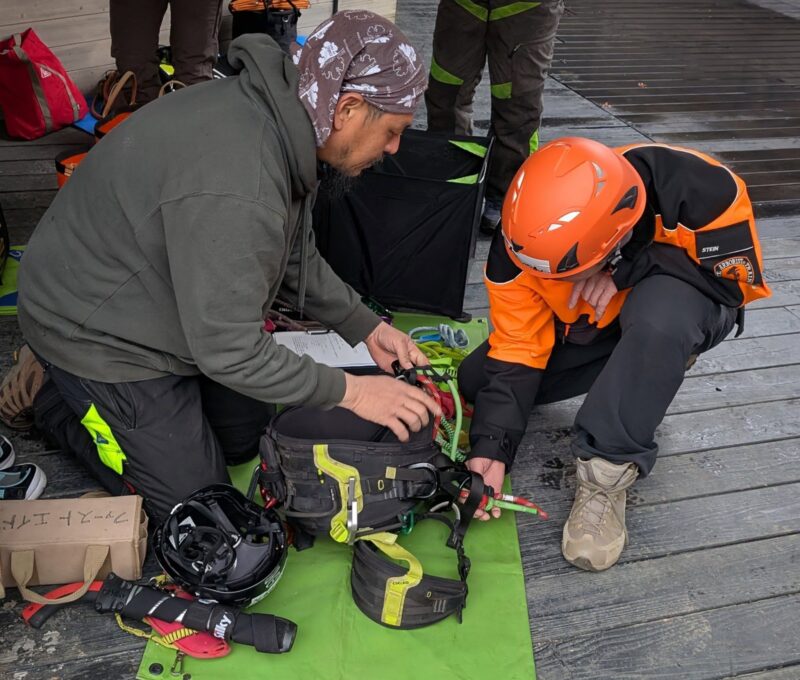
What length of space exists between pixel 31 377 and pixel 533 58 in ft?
7.52

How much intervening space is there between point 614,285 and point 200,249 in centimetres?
114

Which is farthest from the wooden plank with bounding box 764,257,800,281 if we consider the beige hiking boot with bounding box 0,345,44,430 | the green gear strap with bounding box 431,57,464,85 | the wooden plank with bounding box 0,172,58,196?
the wooden plank with bounding box 0,172,58,196

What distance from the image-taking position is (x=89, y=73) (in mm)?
4422

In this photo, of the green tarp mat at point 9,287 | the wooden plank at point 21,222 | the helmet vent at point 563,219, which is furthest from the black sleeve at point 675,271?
the wooden plank at point 21,222

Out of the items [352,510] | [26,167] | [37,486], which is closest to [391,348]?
[352,510]

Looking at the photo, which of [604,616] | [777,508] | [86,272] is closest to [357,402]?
[86,272]

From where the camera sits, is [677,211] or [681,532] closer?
[677,211]

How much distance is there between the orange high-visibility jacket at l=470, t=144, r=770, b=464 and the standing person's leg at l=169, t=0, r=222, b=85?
7.52 ft

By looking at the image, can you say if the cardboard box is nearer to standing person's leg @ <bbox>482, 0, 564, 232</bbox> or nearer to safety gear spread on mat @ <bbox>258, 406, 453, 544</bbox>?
safety gear spread on mat @ <bbox>258, 406, 453, 544</bbox>

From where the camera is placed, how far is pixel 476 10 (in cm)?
333

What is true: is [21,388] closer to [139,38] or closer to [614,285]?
[614,285]

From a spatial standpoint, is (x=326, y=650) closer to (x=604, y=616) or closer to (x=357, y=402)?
(x=357, y=402)

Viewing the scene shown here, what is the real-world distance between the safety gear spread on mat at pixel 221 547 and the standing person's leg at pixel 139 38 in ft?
8.26

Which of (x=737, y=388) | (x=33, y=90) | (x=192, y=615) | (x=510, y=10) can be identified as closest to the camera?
(x=192, y=615)
